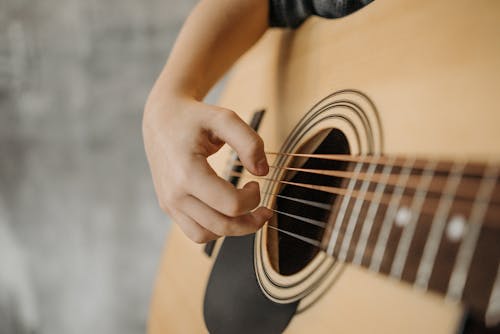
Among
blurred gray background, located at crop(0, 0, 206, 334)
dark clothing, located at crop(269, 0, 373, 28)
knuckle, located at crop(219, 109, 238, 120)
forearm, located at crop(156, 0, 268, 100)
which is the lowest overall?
blurred gray background, located at crop(0, 0, 206, 334)

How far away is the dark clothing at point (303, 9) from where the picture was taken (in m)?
0.61

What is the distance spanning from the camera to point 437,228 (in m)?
0.32

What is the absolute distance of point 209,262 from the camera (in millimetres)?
766

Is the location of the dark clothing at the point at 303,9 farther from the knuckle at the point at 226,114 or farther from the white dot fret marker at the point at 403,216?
the white dot fret marker at the point at 403,216

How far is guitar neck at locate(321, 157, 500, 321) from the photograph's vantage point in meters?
0.29

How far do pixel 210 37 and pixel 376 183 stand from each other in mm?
431

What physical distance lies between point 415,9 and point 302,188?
230 mm

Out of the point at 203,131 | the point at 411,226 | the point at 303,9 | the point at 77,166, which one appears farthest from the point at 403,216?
the point at 77,166

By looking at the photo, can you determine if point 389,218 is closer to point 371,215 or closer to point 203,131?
point 371,215

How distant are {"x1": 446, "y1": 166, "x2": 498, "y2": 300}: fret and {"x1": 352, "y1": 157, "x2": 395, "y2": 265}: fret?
0.09 metres

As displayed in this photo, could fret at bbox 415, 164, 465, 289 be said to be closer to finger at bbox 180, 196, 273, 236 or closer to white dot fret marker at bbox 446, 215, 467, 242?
white dot fret marker at bbox 446, 215, 467, 242

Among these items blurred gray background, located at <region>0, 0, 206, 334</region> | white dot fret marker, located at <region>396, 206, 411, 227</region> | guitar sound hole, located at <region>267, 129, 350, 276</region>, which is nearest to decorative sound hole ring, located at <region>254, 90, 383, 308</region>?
guitar sound hole, located at <region>267, 129, 350, 276</region>

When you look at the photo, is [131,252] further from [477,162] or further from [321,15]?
[477,162]

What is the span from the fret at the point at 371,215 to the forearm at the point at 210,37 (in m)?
0.38
